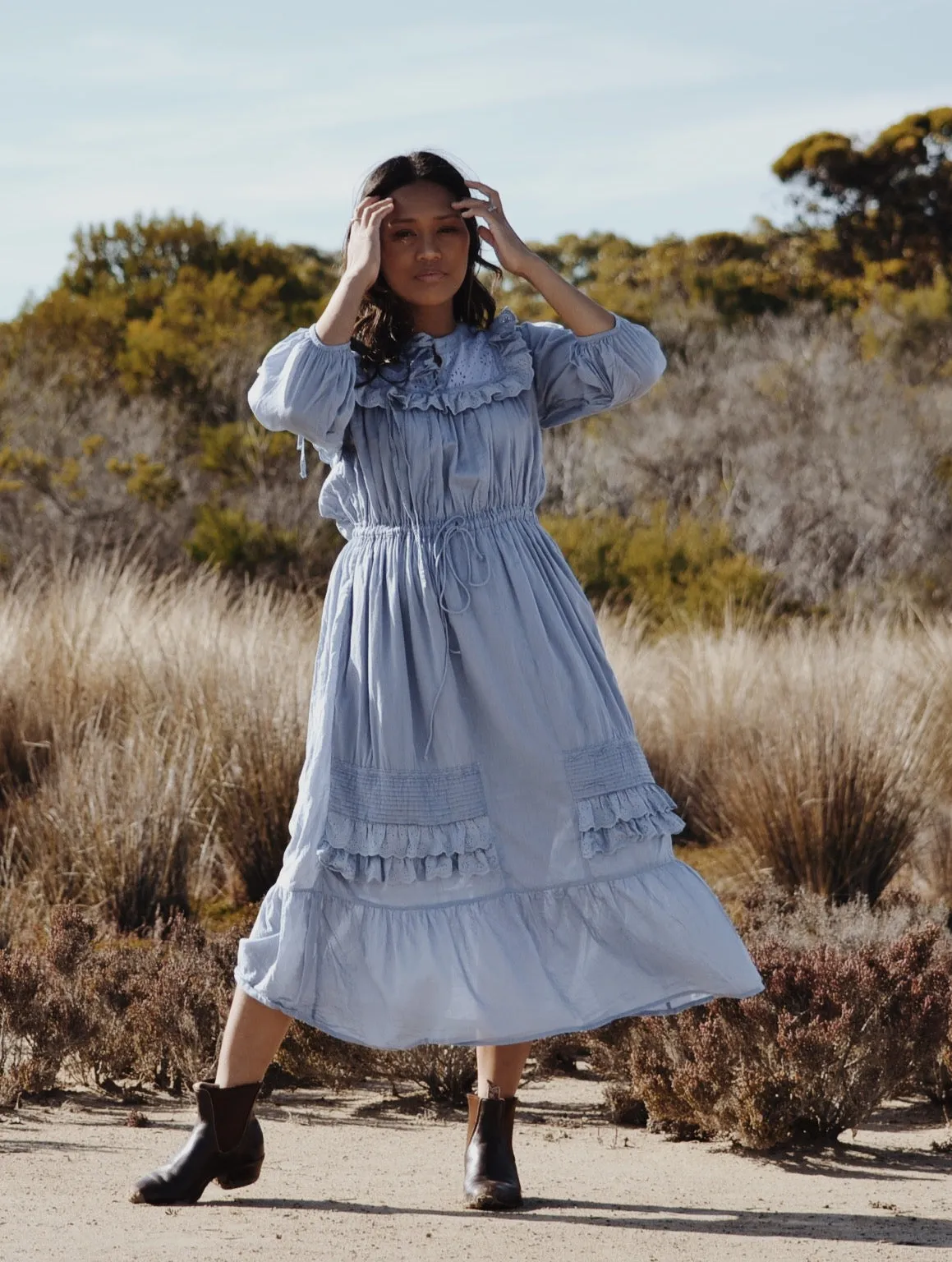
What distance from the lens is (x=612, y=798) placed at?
344 centimetres

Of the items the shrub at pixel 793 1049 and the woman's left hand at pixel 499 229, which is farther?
the shrub at pixel 793 1049

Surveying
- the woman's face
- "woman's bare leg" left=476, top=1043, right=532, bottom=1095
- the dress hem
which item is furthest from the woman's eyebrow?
"woman's bare leg" left=476, top=1043, right=532, bottom=1095

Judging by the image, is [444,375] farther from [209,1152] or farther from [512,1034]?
[209,1152]

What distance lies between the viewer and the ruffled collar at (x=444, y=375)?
352cm

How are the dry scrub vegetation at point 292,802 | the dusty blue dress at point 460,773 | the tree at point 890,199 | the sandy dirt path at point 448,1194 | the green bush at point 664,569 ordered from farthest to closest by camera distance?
the tree at point 890,199, the green bush at point 664,569, the dry scrub vegetation at point 292,802, the dusty blue dress at point 460,773, the sandy dirt path at point 448,1194

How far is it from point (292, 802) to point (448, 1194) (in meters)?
3.34

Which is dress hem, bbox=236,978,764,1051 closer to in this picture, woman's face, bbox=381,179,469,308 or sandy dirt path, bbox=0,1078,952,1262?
sandy dirt path, bbox=0,1078,952,1262

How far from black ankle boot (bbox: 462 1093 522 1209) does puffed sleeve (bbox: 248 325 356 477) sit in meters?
1.37

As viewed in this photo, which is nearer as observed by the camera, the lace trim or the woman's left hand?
the lace trim

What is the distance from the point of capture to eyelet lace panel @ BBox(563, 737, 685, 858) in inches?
134

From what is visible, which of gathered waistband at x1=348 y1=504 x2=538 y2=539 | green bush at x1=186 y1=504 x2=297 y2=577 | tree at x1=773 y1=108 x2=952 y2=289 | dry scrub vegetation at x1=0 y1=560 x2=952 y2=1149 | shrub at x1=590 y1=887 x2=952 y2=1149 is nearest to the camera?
gathered waistband at x1=348 y1=504 x2=538 y2=539

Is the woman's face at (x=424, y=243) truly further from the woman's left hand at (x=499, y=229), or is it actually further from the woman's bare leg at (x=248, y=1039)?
the woman's bare leg at (x=248, y=1039)

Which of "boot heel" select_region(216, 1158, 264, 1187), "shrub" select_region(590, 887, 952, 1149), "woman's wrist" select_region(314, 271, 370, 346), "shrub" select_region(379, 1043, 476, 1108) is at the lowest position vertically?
"shrub" select_region(379, 1043, 476, 1108)

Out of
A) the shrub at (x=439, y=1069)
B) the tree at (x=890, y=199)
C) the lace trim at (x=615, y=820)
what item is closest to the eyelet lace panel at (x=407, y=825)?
the lace trim at (x=615, y=820)
